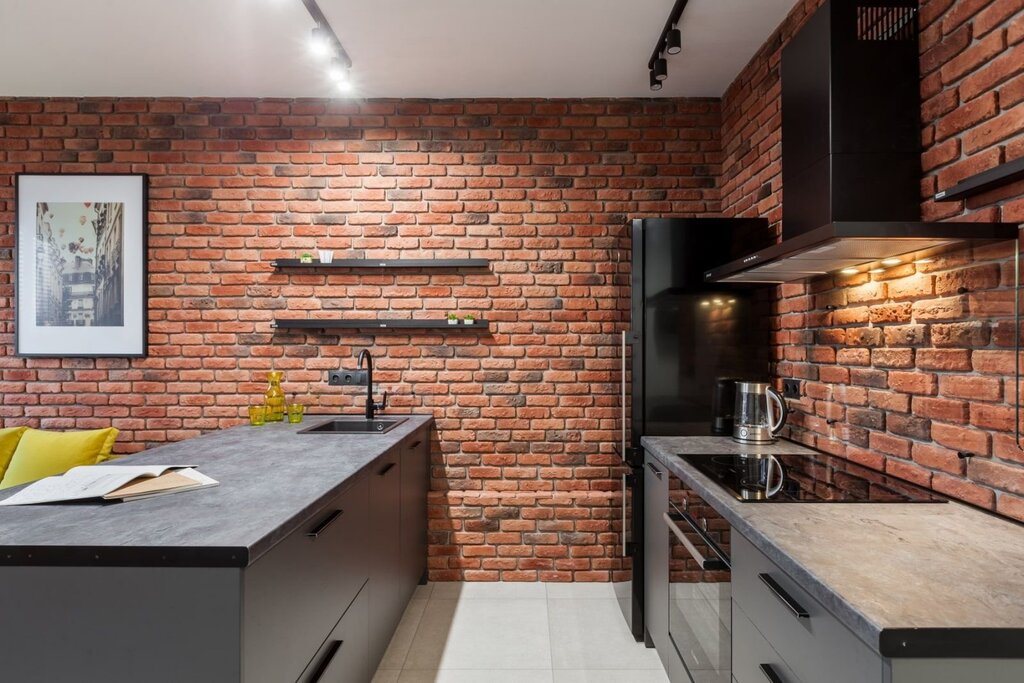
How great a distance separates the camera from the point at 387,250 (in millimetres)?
→ 3088

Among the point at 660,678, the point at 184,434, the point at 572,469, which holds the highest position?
the point at 184,434

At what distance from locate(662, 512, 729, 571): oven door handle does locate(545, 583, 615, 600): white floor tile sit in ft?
3.70

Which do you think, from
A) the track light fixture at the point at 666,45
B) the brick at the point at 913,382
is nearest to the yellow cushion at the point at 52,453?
the track light fixture at the point at 666,45

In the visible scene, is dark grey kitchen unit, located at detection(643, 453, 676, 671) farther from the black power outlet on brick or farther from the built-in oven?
the black power outlet on brick

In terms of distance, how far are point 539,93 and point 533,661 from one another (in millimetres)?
3007

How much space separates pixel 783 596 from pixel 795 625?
60 mm

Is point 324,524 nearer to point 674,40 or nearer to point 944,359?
point 944,359

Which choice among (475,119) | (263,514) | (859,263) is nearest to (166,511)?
(263,514)

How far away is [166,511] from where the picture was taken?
1323mm

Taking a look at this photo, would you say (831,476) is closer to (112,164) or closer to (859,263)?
(859,263)

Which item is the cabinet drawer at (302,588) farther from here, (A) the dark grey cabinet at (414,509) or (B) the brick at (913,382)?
(B) the brick at (913,382)

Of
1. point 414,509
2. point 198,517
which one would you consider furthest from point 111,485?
point 414,509

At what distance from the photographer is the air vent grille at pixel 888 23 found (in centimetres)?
167

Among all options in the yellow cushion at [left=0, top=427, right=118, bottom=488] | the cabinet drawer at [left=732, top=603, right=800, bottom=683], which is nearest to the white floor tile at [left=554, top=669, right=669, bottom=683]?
the cabinet drawer at [left=732, top=603, right=800, bottom=683]
